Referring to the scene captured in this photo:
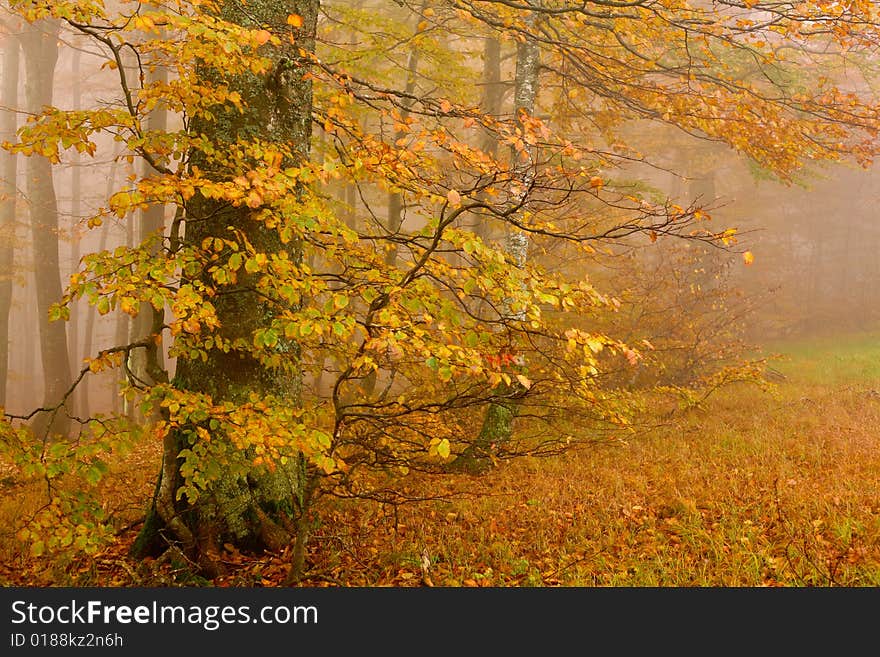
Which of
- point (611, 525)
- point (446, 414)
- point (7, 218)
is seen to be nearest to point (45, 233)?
point (7, 218)

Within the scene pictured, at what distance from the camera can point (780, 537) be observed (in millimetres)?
5102

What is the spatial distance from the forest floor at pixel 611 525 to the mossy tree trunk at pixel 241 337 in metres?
0.25

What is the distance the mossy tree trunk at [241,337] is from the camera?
16.0 feet

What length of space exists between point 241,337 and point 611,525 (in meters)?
3.84

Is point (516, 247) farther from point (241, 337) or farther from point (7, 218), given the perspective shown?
point (7, 218)

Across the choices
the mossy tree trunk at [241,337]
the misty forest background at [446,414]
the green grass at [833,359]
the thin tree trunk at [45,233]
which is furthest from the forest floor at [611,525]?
the thin tree trunk at [45,233]

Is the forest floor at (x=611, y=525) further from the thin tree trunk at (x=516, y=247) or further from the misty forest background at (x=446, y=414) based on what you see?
the thin tree trunk at (x=516, y=247)

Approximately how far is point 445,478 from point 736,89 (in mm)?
6614

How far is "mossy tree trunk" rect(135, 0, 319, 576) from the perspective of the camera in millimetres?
4883

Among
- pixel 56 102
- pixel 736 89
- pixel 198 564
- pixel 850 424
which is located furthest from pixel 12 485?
pixel 56 102

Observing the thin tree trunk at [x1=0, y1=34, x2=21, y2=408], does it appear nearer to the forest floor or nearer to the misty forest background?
the misty forest background

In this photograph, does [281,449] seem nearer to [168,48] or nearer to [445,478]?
[168,48]

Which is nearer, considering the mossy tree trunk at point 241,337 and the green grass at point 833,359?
the mossy tree trunk at point 241,337

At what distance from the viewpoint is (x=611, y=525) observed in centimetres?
565
